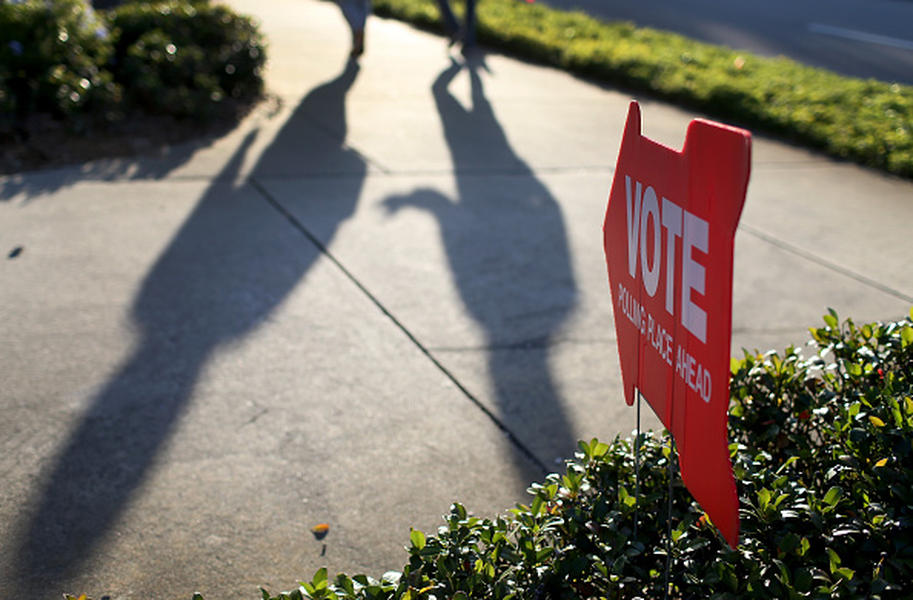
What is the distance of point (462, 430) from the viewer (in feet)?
10.8

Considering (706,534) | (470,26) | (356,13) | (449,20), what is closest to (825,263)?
(706,534)

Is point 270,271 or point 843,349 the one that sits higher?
point 843,349

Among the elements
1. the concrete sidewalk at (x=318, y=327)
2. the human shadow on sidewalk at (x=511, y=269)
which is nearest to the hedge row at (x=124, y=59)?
the concrete sidewalk at (x=318, y=327)

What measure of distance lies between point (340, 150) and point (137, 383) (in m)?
3.55

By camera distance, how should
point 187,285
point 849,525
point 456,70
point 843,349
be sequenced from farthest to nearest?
point 456,70 → point 187,285 → point 843,349 → point 849,525

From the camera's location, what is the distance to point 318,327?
3986 mm

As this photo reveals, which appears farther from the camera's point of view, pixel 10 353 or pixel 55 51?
pixel 55 51

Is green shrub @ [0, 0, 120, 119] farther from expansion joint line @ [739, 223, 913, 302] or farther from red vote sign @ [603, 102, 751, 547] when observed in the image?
red vote sign @ [603, 102, 751, 547]

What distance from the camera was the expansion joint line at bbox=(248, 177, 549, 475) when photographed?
3.20m

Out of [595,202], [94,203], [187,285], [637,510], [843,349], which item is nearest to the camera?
[637,510]

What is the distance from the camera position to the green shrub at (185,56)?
22.3 feet

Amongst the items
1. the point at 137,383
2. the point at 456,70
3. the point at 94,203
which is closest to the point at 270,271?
the point at 137,383

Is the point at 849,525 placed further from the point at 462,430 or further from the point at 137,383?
the point at 137,383

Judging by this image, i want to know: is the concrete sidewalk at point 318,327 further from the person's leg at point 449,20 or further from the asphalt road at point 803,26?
the asphalt road at point 803,26
